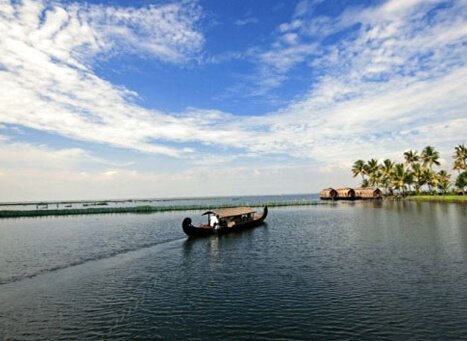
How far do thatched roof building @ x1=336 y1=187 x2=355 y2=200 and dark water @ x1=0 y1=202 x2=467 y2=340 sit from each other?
9516cm

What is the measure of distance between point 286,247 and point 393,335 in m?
21.6

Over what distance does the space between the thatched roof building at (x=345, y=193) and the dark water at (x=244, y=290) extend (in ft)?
312

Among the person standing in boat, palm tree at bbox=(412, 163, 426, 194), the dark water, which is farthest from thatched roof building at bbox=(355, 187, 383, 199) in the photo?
the person standing in boat

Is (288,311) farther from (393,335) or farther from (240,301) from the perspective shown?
(393,335)

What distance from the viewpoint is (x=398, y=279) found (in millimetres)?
21844

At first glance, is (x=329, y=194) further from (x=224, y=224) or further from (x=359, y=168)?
(x=224, y=224)

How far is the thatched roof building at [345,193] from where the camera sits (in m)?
132

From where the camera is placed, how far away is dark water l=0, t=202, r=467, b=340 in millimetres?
15445

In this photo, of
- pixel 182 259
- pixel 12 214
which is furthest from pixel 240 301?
pixel 12 214

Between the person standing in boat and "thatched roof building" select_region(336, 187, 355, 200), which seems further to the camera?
"thatched roof building" select_region(336, 187, 355, 200)

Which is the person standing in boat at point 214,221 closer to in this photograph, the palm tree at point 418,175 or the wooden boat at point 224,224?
the wooden boat at point 224,224

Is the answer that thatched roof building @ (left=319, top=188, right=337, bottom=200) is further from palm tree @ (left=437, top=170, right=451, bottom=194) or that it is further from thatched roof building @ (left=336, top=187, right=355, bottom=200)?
palm tree @ (left=437, top=170, right=451, bottom=194)

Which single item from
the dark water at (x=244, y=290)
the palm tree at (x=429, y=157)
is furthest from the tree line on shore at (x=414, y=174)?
the dark water at (x=244, y=290)

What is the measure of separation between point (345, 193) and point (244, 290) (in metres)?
121
